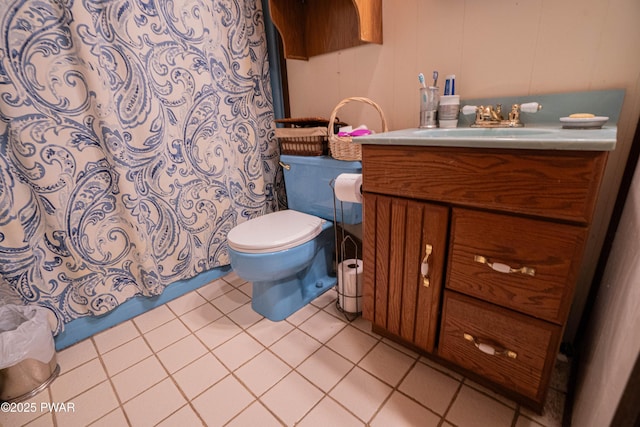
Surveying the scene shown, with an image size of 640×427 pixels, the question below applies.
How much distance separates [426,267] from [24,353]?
1.38m

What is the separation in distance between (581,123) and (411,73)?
2.10ft

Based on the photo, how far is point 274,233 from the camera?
1229 millimetres

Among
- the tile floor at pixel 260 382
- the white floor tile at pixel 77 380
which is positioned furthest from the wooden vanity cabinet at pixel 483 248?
the white floor tile at pixel 77 380

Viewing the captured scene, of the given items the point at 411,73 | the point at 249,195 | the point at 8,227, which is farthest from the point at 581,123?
the point at 8,227

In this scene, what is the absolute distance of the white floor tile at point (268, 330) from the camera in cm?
121

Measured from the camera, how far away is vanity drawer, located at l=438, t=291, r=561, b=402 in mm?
722

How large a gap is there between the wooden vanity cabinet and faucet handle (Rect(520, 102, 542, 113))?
1.32 ft

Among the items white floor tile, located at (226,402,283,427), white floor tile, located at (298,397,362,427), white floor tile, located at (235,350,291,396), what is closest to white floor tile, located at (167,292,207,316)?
white floor tile, located at (235,350,291,396)

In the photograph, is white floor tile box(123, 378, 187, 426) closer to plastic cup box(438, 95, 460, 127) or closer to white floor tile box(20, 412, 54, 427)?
white floor tile box(20, 412, 54, 427)

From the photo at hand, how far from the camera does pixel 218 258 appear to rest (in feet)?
5.43

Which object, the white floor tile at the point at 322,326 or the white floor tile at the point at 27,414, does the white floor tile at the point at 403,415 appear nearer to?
the white floor tile at the point at 322,326

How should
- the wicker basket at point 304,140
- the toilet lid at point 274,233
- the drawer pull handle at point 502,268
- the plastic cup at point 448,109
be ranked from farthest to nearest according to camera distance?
the wicker basket at point 304,140
the toilet lid at point 274,233
the plastic cup at point 448,109
the drawer pull handle at point 502,268

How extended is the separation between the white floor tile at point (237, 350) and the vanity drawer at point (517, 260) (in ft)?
2.69

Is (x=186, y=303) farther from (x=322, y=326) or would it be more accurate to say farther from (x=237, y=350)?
(x=322, y=326)
